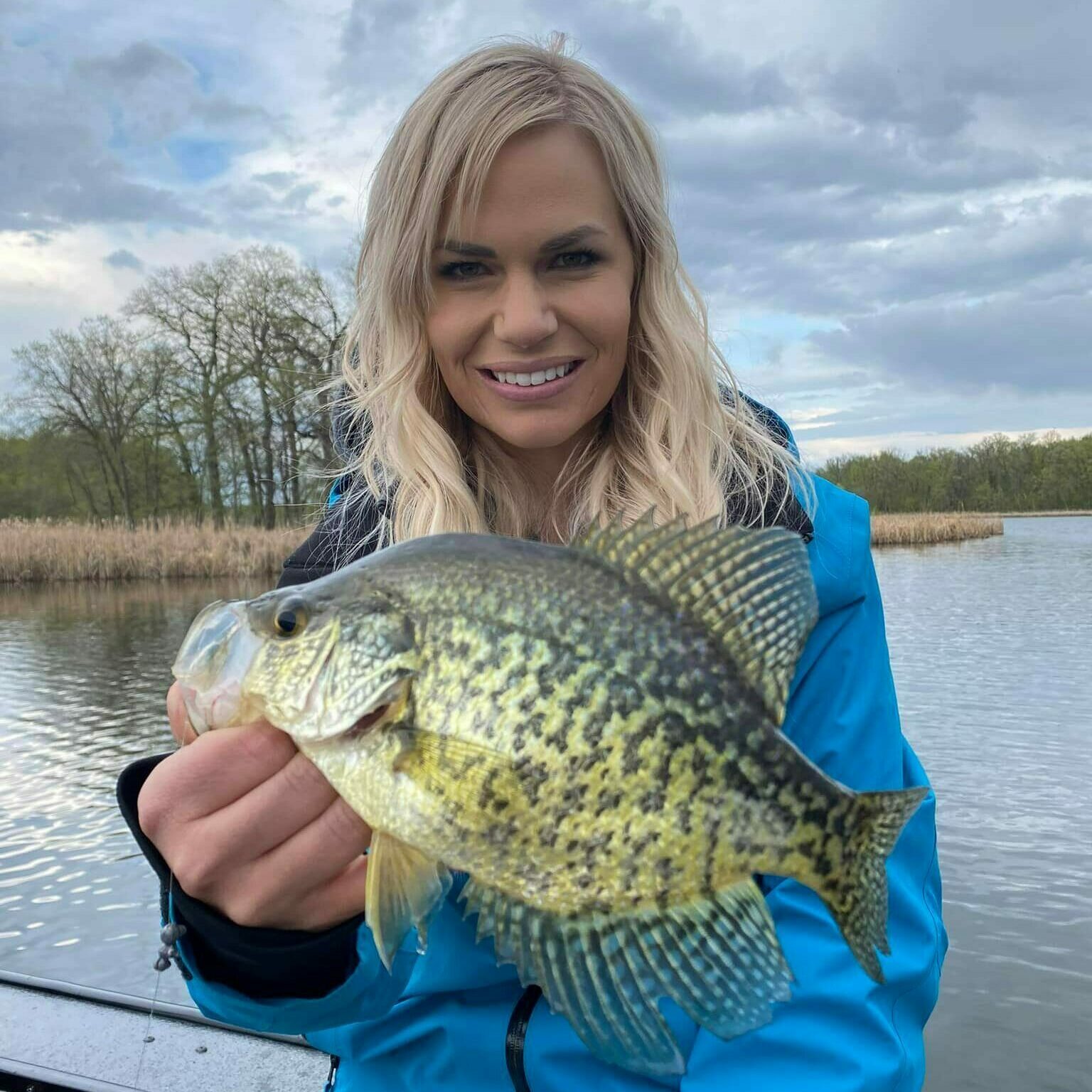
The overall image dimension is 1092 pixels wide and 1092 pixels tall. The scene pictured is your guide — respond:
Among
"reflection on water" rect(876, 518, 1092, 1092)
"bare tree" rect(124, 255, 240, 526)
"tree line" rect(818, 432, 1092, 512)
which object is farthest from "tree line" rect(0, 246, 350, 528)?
"tree line" rect(818, 432, 1092, 512)

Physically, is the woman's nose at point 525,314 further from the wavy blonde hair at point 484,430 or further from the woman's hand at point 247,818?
the woman's hand at point 247,818

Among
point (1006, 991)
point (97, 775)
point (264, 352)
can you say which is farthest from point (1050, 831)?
point (264, 352)

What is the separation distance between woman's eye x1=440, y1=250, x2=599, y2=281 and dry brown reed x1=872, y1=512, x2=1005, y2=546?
3102 centimetres

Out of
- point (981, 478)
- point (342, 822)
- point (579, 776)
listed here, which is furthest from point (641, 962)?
point (981, 478)

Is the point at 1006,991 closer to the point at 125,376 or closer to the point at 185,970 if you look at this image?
the point at 185,970

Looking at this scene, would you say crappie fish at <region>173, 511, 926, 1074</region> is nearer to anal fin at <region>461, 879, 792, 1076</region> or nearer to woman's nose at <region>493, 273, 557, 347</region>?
anal fin at <region>461, 879, 792, 1076</region>

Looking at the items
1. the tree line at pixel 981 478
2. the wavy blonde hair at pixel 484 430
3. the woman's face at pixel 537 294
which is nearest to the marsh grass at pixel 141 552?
the wavy blonde hair at pixel 484 430

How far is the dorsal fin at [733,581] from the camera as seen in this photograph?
1468 mm

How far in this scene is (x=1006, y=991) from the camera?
5008mm

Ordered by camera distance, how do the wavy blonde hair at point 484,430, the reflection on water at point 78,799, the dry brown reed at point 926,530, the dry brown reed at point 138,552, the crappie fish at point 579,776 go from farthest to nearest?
the dry brown reed at point 926,530, the dry brown reed at point 138,552, the reflection on water at point 78,799, the wavy blonde hair at point 484,430, the crappie fish at point 579,776

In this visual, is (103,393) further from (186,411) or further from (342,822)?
(342,822)

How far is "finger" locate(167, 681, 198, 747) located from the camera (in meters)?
1.55

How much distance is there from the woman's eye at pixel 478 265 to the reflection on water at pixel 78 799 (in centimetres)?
370

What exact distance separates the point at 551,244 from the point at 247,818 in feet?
4.75
